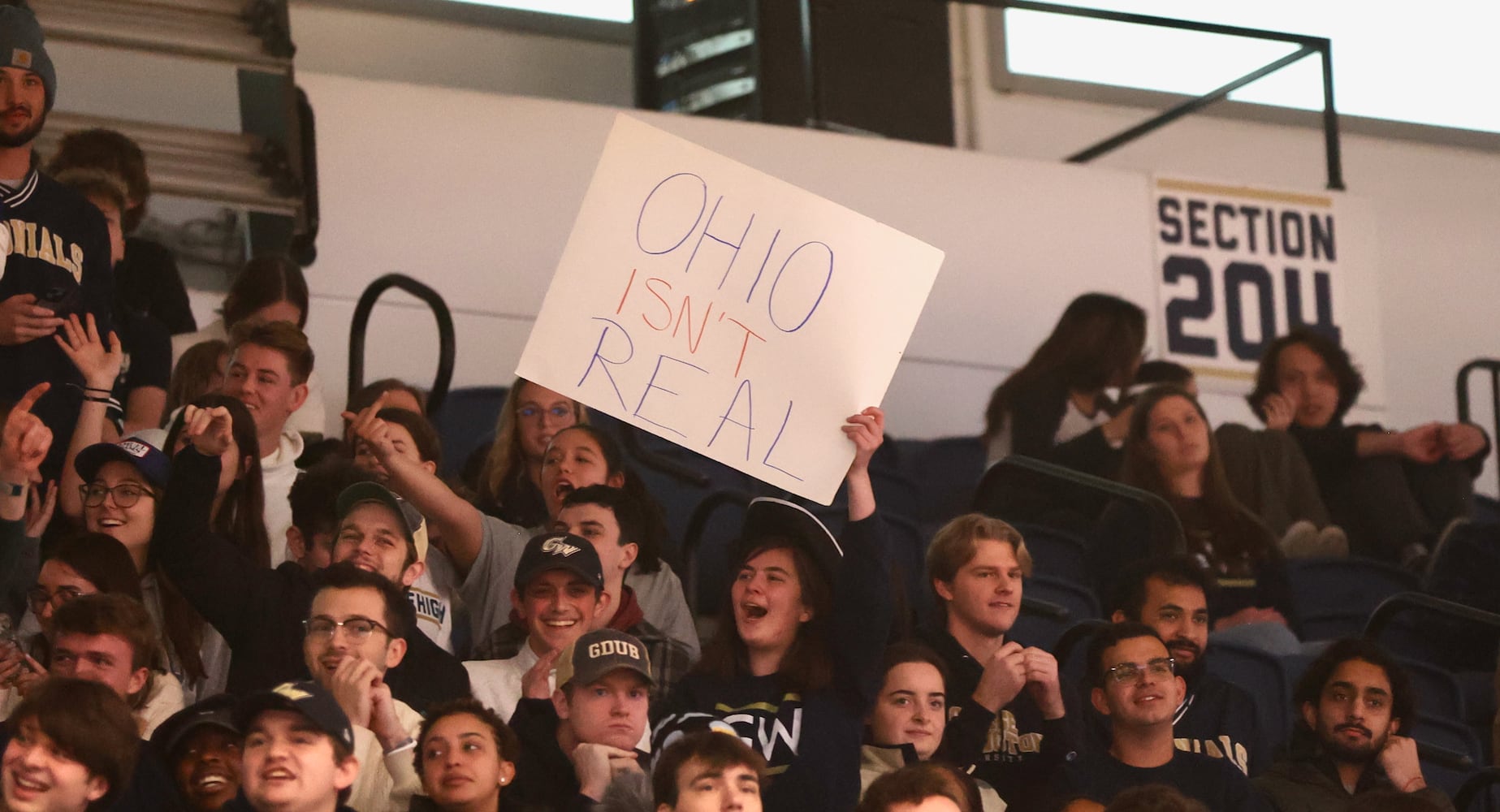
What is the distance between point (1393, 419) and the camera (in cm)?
918

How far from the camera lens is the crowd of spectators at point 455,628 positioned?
3.61 meters

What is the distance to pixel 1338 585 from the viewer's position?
606 centimetres

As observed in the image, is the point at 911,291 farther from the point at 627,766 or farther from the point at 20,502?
the point at 20,502

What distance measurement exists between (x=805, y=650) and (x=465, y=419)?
211 cm

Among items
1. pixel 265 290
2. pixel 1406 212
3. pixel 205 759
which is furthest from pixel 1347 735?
pixel 1406 212

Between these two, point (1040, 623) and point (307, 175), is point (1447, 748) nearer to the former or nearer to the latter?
point (1040, 623)

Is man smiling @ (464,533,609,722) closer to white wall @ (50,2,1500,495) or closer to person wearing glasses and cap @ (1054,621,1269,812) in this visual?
person wearing glasses and cap @ (1054,621,1269,812)

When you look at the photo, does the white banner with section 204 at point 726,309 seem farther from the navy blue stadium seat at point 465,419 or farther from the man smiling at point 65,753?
the navy blue stadium seat at point 465,419

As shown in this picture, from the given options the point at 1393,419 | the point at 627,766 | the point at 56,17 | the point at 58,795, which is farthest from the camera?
the point at 1393,419

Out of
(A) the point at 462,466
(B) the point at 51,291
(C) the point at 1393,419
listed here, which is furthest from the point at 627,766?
(C) the point at 1393,419

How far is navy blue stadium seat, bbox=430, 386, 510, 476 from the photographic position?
19.9ft

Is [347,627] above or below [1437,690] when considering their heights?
above

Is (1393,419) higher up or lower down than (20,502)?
higher up

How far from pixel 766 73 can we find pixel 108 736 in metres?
4.67
